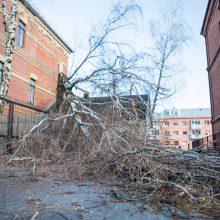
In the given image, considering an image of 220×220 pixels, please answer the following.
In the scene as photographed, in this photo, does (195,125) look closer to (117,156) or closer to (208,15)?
(208,15)

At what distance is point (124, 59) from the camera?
9.55 meters

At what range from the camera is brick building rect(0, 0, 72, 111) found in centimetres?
1390

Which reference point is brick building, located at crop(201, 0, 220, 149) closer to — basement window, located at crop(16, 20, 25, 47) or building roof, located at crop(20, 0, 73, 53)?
building roof, located at crop(20, 0, 73, 53)

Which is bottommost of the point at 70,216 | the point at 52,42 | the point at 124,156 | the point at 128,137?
the point at 70,216

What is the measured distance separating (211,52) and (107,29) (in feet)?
21.5

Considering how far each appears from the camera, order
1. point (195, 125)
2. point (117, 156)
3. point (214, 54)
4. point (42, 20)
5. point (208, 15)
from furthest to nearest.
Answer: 1. point (195, 125)
2. point (42, 20)
3. point (208, 15)
4. point (214, 54)
5. point (117, 156)

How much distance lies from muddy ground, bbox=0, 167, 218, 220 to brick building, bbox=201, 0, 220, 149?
10529 mm

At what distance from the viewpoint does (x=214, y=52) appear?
13.4 metres

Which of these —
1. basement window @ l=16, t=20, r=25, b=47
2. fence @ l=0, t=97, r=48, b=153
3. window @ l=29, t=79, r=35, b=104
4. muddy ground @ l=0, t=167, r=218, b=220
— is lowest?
muddy ground @ l=0, t=167, r=218, b=220

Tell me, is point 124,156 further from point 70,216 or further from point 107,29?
point 107,29

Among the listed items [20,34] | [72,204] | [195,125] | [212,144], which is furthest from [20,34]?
[195,125]

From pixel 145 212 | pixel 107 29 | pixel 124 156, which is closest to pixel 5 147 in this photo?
pixel 124 156

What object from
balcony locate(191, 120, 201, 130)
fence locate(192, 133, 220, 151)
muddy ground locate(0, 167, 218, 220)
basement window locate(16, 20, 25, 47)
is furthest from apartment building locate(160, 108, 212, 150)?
muddy ground locate(0, 167, 218, 220)

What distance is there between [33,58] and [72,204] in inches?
568
